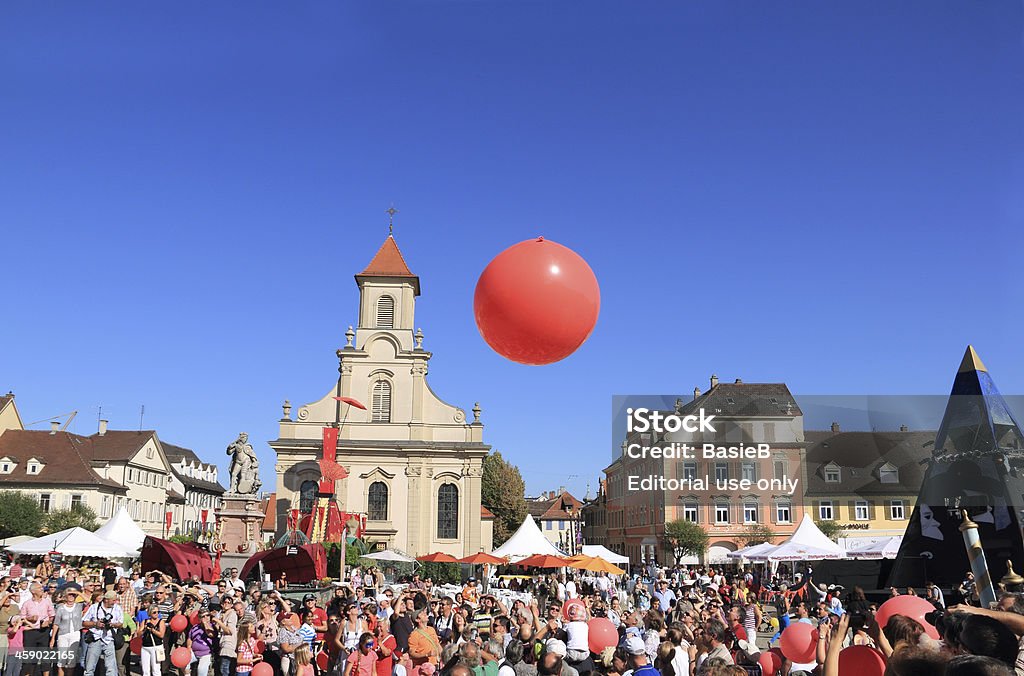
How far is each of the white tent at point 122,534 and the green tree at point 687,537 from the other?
33286 mm

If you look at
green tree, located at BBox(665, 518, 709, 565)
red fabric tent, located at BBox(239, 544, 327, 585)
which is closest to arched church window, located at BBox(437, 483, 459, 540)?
green tree, located at BBox(665, 518, 709, 565)

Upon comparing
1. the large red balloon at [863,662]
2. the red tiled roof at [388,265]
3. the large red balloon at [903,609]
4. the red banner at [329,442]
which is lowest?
the large red balloon at [863,662]

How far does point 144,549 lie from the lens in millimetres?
23000

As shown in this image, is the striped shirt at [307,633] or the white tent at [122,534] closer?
the striped shirt at [307,633]

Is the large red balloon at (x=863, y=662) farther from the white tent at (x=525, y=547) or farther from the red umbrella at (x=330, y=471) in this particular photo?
the red umbrella at (x=330, y=471)

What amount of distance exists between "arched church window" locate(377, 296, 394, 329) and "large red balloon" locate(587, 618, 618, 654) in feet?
144

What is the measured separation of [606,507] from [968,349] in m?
59.4

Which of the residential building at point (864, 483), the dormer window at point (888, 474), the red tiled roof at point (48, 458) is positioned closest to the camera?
the residential building at point (864, 483)

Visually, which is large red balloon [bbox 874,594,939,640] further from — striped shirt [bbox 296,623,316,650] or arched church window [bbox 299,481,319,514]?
arched church window [bbox 299,481,319,514]

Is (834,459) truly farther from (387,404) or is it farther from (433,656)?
(433,656)

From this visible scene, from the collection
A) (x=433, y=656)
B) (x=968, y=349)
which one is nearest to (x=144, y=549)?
(x=433, y=656)

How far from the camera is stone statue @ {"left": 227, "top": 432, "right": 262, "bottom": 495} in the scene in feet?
97.5

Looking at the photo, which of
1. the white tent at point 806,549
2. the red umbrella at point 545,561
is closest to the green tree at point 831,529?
the white tent at point 806,549

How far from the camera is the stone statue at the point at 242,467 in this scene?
97.5ft
